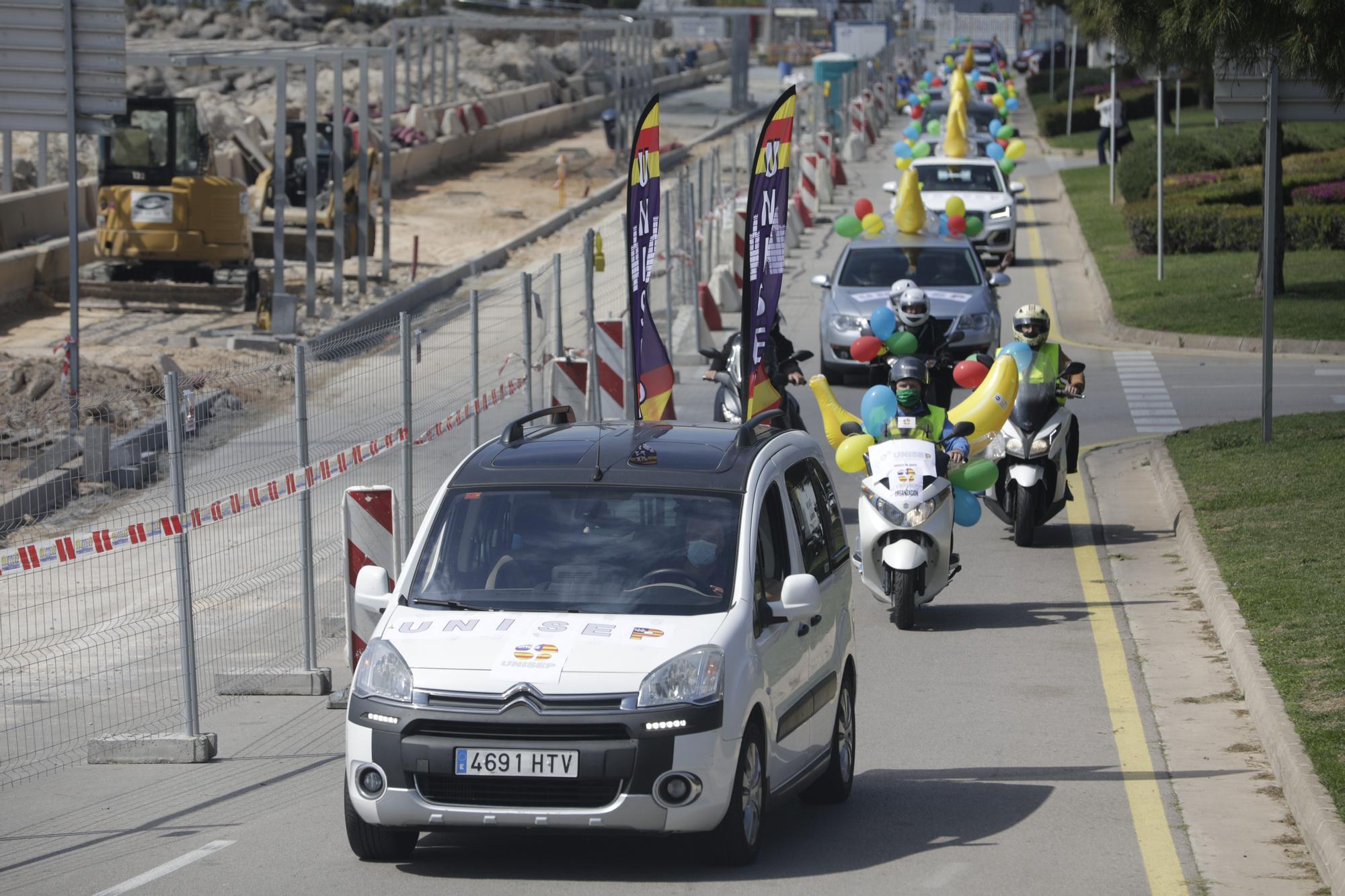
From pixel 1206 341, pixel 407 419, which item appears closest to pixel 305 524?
pixel 407 419

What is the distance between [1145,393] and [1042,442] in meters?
7.66

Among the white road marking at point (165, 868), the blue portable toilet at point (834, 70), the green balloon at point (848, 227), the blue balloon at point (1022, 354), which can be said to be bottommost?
the white road marking at point (165, 868)

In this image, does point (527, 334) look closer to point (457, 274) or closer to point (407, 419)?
point (407, 419)

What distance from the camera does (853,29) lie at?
3812 inches

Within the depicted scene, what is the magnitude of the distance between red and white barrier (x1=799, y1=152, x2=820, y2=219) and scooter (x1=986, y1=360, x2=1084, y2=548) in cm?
2385

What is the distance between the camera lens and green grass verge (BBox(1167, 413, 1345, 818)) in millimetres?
9625

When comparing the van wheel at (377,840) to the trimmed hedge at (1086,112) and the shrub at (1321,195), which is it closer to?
the shrub at (1321,195)

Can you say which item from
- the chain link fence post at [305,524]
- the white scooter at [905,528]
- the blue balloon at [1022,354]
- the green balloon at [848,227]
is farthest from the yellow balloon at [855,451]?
the green balloon at [848,227]

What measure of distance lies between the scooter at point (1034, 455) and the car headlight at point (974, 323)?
23.7 ft

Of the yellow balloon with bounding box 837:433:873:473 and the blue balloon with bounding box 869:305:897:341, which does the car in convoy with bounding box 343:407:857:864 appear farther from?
the blue balloon with bounding box 869:305:897:341

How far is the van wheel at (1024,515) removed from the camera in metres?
15.1

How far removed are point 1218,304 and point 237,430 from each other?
54.9 feet

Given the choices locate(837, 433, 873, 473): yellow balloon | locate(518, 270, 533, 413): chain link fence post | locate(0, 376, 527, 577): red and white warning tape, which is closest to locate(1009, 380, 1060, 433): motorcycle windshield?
locate(837, 433, 873, 473): yellow balloon

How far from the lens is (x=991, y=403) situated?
13492 mm
